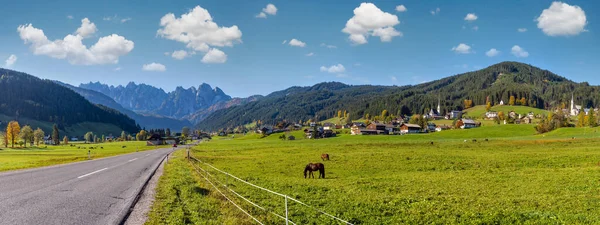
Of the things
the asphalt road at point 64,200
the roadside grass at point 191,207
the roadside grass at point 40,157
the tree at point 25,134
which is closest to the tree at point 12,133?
the tree at point 25,134

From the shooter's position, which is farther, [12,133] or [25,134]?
[25,134]

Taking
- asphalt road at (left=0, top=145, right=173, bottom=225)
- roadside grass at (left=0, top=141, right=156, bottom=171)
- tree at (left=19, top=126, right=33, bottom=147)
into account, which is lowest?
roadside grass at (left=0, top=141, right=156, bottom=171)

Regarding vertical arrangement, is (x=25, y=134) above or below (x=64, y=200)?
above

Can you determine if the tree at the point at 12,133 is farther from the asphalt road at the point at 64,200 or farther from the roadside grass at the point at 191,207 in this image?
the roadside grass at the point at 191,207

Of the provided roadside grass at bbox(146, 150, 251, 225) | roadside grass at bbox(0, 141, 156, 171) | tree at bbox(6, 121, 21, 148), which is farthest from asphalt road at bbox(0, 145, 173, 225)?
tree at bbox(6, 121, 21, 148)

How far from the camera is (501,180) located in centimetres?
3198

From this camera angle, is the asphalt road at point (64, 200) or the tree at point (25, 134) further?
the tree at point (25, 134)

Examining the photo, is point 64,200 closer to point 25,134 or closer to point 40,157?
point 40,157

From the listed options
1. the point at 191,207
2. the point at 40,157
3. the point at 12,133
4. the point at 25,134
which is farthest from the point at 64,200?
the point at 25,134

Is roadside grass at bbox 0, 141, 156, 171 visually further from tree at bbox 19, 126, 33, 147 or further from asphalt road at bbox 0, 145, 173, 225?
tree at bbox 19, 126, 33, 147

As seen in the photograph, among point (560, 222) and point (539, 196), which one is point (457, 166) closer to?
point (539, 196)

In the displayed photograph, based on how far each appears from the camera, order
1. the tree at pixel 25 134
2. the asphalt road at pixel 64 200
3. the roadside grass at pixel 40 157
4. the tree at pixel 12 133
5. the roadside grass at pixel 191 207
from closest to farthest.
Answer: the asphalt road at pixel 64 200
the roadside grass at pixel 191 207
the roadside grass at pixel 40 157
the tree at pixel 12 133
the tree at pixel 25 134

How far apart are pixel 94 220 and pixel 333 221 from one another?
10903mm

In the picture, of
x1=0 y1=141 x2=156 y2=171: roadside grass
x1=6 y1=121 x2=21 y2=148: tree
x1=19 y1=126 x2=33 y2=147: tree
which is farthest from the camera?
x1=19 y1=126 x2=33 y2=147: tree
